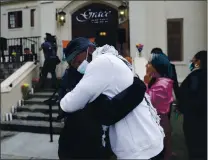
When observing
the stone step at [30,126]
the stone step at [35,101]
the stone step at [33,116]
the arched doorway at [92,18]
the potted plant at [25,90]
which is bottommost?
the stone step at [30,126]

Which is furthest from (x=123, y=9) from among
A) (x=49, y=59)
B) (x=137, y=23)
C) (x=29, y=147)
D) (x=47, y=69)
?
(x=29, y=147)

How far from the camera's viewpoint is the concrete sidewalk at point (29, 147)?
5.84 m

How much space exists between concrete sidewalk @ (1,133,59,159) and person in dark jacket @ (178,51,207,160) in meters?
2.56

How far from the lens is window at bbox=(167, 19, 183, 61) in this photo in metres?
11.1

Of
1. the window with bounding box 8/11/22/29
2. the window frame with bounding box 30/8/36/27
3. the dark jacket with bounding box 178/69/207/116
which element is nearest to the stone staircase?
the dark jacket with bounding box 178/69/207/116

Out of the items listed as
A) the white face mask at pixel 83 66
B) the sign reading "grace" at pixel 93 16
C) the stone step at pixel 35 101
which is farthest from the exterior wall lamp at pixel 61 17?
the white face mask at pixel 83 66

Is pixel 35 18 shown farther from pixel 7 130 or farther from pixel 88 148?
pixel 88 148

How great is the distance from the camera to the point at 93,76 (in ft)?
5.89

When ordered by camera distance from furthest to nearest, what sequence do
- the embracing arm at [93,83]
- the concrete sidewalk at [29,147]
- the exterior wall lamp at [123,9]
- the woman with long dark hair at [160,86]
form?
the exterior wall lamp at [123,9], the concrete sidewalk at [29,147], the woman with long dark hair at [160,86], the embracing arm at [93,83]

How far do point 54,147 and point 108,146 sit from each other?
181 inches

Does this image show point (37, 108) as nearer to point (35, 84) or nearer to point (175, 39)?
point (35, 84)

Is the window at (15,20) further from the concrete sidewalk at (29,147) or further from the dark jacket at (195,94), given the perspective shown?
the dark jacket at (195,94)

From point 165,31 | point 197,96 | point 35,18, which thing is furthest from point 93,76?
point 35,18

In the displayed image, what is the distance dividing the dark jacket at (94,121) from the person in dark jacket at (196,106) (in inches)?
94.0
